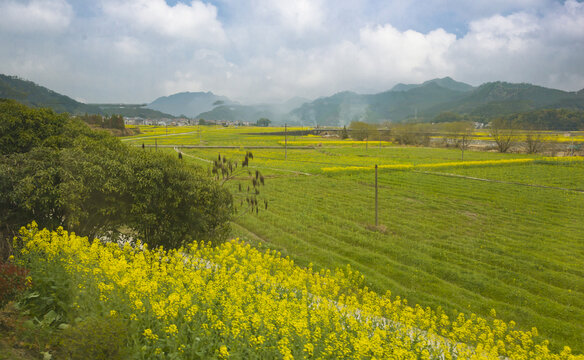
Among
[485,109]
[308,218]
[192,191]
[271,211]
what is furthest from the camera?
[485,109]

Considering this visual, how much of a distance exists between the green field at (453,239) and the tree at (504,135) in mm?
32473

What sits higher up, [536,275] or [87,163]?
[87,163]

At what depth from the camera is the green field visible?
26.3 feet

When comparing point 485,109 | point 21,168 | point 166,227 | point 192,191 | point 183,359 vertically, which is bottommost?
point 183,359

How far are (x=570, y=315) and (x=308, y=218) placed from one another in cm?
920

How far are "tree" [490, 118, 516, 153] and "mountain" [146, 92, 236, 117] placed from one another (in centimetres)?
7693

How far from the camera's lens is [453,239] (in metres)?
12.2

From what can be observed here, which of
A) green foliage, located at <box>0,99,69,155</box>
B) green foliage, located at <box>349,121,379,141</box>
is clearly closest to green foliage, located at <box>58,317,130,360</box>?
green foliage, located at <box>0,99,69,155</box>

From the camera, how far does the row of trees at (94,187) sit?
6.59m

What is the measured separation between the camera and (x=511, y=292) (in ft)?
27.2

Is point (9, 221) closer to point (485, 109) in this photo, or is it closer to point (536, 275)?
point (536, 275)

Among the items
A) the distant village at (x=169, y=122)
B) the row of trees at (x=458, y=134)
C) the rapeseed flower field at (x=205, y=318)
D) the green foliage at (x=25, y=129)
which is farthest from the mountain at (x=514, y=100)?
the green foliage at (x=25, y=129)

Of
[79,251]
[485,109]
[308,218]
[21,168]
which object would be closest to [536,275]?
[308,218]

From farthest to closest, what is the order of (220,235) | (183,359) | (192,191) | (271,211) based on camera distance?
1. (271,211)
2. (220,235)
3. (192,191)
4. (183,359)
